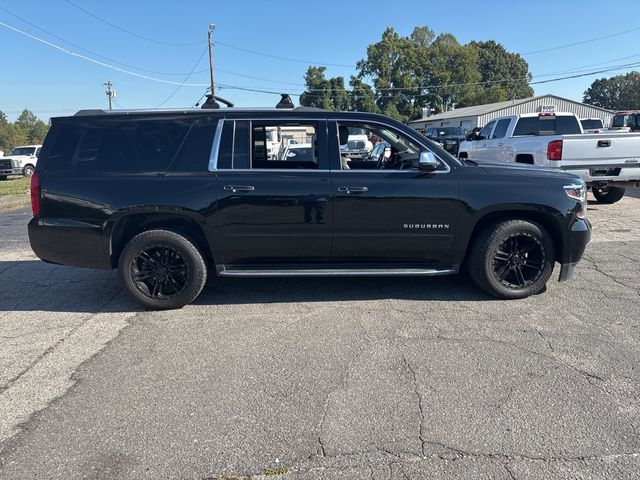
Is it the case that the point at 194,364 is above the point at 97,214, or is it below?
below

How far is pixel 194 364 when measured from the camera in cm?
378

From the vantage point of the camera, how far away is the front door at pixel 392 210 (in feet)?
15.8

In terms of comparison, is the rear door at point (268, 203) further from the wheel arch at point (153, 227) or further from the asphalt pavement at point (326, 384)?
the asphalt pavement at point (326, 384)

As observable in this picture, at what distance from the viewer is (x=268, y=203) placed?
4750 millimetres

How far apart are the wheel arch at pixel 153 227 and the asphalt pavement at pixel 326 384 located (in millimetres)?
657

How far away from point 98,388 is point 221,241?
72.3 inches

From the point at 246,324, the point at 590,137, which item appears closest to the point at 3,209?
the point at 246,324

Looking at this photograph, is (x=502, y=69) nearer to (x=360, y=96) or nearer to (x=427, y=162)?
(x=360, y=96)

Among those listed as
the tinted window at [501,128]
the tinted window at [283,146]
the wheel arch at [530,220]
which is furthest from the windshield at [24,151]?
the wheel arch at [530,220]

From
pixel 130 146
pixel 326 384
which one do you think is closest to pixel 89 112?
pixel 130 146

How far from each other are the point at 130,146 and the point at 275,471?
351 cm

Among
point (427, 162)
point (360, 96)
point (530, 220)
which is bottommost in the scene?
Result: point (530, 220)

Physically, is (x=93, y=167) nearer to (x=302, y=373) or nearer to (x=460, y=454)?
(x=302, y=373)

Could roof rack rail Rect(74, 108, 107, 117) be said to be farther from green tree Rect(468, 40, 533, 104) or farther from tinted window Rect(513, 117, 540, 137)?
green tree Rect(468, 40, 533, 104)
